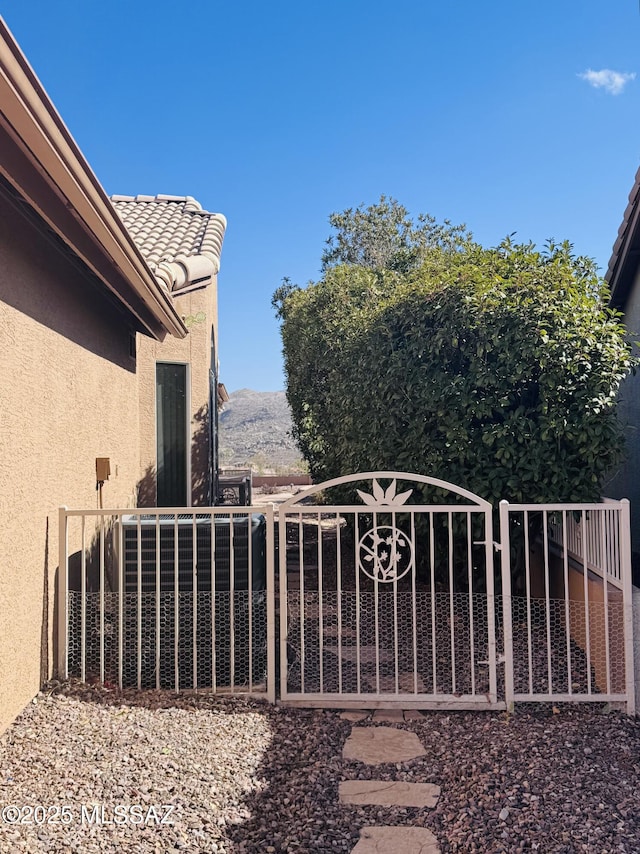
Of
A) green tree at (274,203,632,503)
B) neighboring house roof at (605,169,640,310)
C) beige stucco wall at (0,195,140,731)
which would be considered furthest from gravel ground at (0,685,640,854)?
neighboring house roof at (605,169,640,310)

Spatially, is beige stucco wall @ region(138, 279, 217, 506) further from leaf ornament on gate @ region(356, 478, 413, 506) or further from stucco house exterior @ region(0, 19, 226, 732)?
leaf ornament on gate @ region(356, 478, 413, 506)

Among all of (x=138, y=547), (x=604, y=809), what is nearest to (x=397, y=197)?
(x=138, y=547)

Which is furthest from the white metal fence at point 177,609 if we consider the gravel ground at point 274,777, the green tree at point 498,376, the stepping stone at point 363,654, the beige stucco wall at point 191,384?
the beige stucco wall at point 191,384

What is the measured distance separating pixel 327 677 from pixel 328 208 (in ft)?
62.7

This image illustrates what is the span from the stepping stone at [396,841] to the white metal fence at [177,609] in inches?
69.7

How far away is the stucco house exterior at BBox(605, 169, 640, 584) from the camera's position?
23.5 ft

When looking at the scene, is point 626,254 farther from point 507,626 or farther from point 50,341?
point 50,341

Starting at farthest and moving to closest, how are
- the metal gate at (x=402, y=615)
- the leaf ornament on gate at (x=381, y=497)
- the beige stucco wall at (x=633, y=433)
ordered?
the beige stucco wall at (x=633, y=433), the leaf ornament on gate at (x=381, y=497), the metal gate at (x=402, y=615)

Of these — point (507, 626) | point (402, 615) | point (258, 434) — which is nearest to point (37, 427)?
point (507, 626)

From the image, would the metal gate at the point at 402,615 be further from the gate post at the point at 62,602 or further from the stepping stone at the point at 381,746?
the gate post at the point at 62,602

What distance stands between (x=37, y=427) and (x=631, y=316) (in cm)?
746

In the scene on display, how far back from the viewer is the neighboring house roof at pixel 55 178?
2.66 metres

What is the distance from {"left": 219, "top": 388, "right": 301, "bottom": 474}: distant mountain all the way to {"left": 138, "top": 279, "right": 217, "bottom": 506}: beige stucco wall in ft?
61.3

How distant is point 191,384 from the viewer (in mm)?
10031
